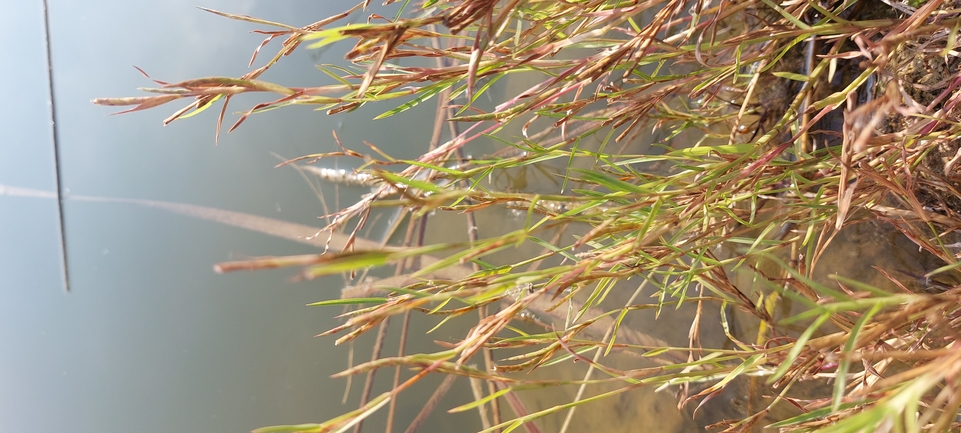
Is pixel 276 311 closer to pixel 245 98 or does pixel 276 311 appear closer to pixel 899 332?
pixel 245 98

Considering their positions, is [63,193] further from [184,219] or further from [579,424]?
[579,424]

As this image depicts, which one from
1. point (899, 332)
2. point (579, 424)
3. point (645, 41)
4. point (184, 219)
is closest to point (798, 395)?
point (899, 332)

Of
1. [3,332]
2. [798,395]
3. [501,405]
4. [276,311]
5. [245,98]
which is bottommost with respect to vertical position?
[3,332]

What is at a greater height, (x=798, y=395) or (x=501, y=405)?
(x=798, y=395)

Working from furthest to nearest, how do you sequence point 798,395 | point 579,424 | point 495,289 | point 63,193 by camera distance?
point 63,193, point 579,424, point 798,395, point 495,289

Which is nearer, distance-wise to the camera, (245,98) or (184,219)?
(245,98)

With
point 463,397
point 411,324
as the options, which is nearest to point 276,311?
point 411,324

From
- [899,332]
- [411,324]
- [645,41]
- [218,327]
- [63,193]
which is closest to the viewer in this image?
[645,41]
